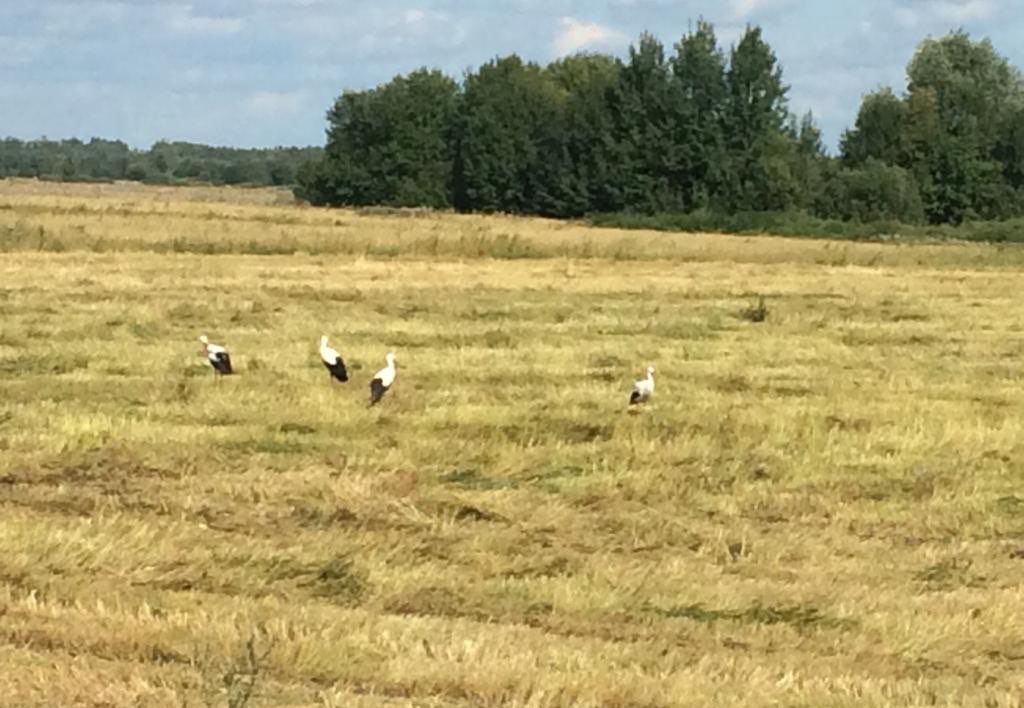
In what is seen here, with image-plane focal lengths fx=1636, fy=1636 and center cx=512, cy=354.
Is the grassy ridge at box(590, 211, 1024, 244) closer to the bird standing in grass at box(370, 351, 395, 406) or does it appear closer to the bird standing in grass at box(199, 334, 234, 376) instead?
the bird standing in grass at box(199, 334, 234, 376)

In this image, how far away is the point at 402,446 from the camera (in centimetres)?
1291

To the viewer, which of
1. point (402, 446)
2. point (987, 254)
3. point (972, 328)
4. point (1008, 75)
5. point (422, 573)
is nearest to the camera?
point (422, 573)

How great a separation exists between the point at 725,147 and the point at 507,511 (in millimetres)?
70315

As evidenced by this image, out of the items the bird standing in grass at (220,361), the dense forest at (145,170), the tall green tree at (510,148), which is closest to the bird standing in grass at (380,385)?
the bird standing in grass at (220,361)

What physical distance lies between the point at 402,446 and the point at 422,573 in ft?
14.9

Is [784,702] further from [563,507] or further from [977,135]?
[977,135]

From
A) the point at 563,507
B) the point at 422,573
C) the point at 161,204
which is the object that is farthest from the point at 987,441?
the point at 161,204

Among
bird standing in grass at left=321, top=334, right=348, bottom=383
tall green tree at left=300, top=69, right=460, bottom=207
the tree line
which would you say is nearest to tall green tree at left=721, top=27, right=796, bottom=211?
the tree line

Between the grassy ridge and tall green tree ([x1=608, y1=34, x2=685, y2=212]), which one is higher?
tall green tree ([x1=608, y1=34, x2=685, y2=212])

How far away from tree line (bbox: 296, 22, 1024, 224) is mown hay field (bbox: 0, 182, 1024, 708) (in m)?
52.5

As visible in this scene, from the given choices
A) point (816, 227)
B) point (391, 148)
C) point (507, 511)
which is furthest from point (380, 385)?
point (391, 148)

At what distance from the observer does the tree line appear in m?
76.2

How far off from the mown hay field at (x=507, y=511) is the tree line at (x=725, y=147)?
5252cm

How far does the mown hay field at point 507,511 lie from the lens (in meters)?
6.35
